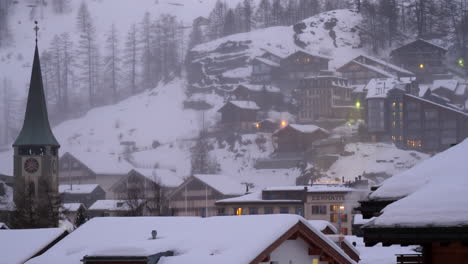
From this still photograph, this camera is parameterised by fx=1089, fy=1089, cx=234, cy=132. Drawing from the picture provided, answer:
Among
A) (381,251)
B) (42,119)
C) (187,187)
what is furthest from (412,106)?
(381,251)

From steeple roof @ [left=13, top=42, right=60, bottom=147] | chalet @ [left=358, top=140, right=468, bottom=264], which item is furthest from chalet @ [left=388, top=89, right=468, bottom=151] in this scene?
chalet @ [left=358, top=140, right=468, bottom=264]

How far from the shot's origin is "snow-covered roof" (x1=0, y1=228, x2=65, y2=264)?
100ft

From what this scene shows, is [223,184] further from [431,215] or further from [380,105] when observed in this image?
[431,215]

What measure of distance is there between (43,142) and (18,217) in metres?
66.6

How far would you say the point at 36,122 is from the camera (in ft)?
489

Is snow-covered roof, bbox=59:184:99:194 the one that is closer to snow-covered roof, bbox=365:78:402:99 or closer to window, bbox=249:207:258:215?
snow-covered roof, bbox=365:78:402:99

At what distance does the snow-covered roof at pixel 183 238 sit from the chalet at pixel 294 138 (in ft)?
491

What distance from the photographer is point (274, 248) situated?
74.8 feet

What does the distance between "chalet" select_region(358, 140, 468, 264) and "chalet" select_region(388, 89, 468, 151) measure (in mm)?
163854

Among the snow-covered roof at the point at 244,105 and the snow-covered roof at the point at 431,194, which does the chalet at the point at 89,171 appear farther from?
the snow-covered roof at the point at 431,194

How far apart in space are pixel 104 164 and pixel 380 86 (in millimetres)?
49194

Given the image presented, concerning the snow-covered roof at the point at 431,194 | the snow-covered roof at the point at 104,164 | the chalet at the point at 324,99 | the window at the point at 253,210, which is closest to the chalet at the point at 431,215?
the snow-covered roof at the point at 431,194

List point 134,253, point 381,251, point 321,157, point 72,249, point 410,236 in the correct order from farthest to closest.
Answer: point 321,157
point 381,251
point 72,249
point 134,253
point 410,236

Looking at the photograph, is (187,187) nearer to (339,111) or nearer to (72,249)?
(339,111)
